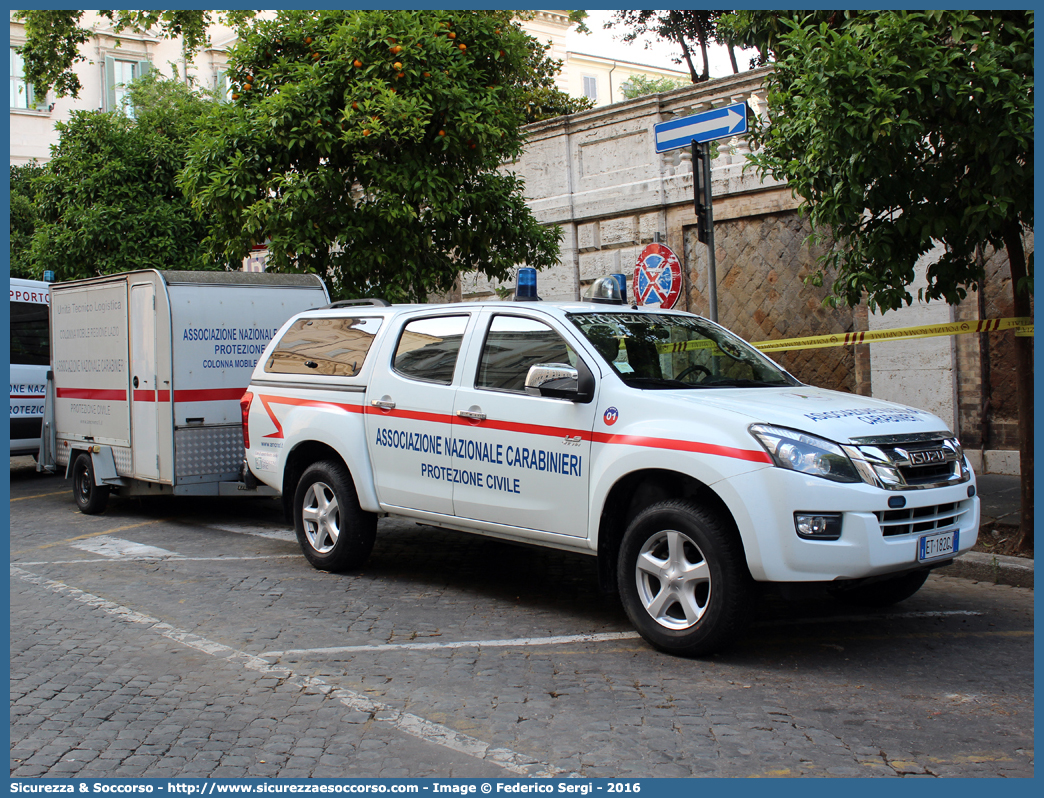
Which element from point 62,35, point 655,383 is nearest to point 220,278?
point 655,383

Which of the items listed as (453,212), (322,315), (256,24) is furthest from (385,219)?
(322,315)

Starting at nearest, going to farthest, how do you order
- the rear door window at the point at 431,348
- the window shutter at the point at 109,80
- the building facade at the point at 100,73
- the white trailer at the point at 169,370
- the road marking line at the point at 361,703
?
the road marking line at the point at 361,703
the rear door window at the point at 431,348
the white trailer at the point at 169,370
the building facade at the point at 100,73
the window shutter at the point at 109,80

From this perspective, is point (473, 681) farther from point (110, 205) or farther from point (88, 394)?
point (110, 205)

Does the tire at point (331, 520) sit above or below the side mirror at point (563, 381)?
below

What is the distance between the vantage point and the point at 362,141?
37.3 ft

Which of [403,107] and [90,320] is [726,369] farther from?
[90,320]

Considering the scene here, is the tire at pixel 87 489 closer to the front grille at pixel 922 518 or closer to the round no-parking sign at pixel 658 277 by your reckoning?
the round no-parking sign at pixel 658 277

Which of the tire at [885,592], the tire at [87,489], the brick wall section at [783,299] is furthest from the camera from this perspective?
the brick wall section at [783,299]

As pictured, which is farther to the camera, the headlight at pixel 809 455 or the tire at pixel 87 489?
the tire at pixel 87 489

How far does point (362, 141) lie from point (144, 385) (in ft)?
12.2

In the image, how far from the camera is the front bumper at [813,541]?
15.9ft

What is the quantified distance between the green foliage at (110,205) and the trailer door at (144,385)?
23.1 feet

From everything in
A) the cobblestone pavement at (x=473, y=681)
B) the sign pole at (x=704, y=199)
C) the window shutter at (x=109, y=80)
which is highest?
the window shutter at (x=109, y=80)

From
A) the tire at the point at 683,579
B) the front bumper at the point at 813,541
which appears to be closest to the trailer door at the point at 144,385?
the tire at the point at 683,579
